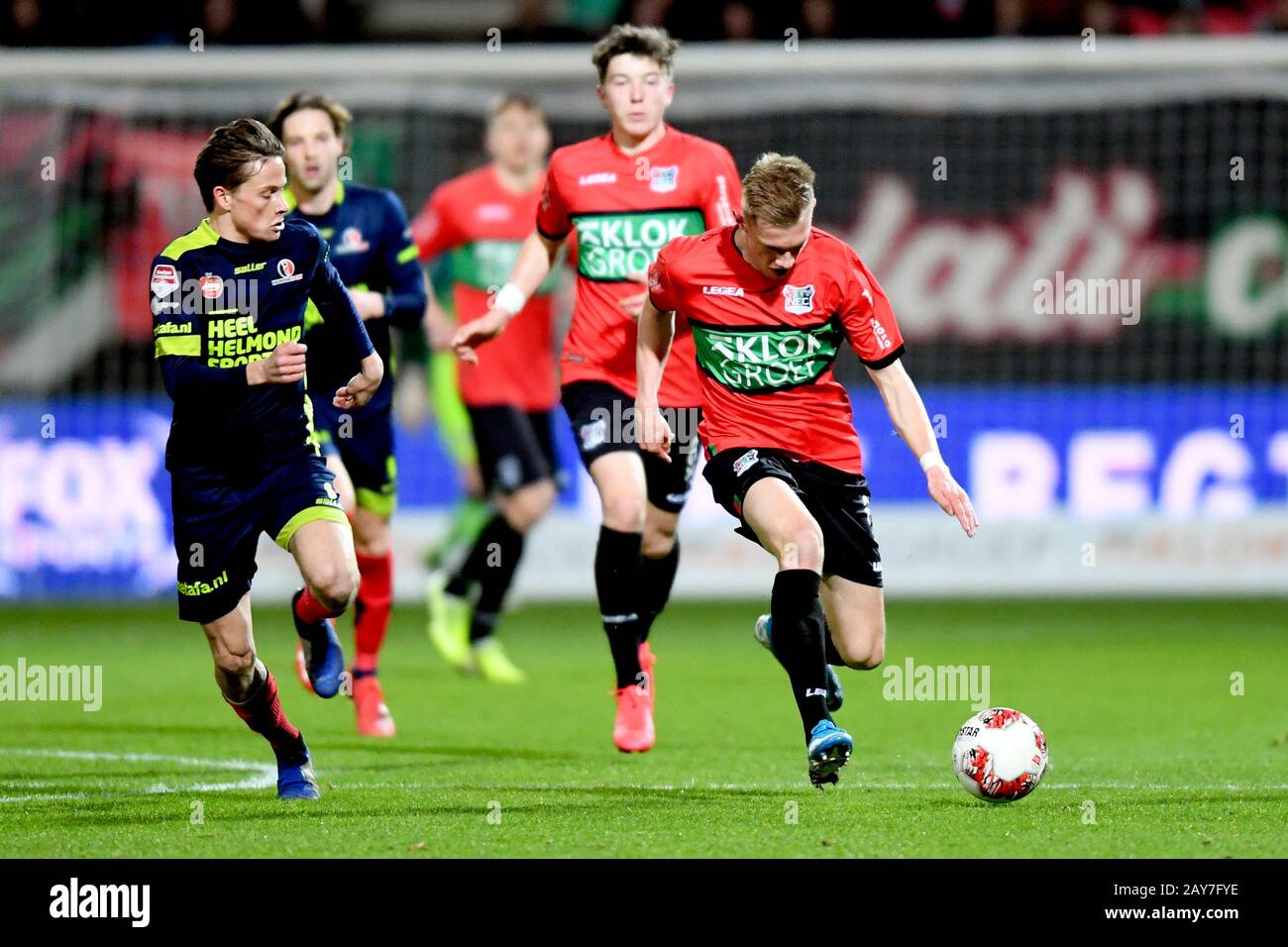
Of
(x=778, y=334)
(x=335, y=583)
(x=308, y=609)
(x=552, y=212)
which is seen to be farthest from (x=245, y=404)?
(x=552, y=212)

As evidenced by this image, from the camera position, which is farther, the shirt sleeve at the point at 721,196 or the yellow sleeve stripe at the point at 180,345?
the shirt sleeve at the point at 721,196

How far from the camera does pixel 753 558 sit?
544 inches

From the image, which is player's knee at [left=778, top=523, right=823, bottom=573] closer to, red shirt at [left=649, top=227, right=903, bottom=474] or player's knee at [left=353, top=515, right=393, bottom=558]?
red shirt at [left=649, top=227, right=903, bottom=474]

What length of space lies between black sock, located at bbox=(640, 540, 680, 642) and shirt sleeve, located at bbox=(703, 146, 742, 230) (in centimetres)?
134

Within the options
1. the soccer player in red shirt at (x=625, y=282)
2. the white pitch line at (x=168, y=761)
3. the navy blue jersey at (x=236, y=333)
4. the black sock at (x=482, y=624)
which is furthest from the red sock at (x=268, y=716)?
the black sock at (x=482, y=624)

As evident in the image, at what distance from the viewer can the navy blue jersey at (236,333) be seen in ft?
20.2

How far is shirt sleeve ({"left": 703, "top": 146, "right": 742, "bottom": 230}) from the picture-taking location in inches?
305

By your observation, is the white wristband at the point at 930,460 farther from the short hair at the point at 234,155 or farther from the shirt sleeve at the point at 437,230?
the shirt sleeve at the point at 437,230

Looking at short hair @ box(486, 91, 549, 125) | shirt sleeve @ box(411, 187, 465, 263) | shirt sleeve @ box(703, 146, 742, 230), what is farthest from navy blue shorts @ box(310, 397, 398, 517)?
short hair @ box(486, 91, 549, 125)

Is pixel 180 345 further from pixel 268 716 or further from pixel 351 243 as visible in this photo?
pixel 351 243

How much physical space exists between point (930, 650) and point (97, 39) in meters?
8.44

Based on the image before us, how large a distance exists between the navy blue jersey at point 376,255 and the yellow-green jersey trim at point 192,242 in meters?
2.01
